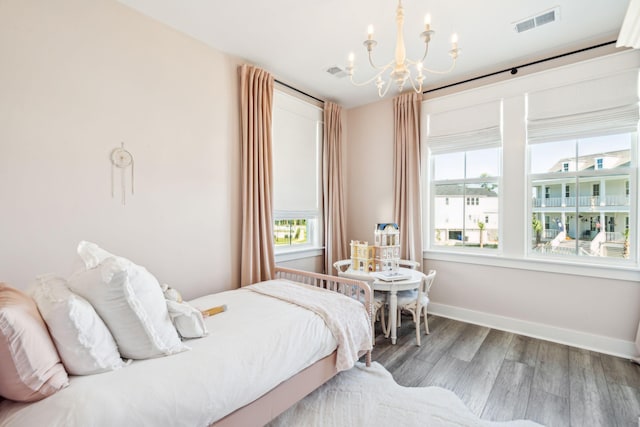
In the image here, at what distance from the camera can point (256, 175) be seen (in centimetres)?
296

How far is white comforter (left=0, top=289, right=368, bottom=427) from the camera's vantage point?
1052mm

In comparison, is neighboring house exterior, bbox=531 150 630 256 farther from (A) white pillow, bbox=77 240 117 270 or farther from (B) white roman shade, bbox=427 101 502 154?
(A) white pillow, bbox=77 240 117 270

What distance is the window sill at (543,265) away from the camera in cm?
257

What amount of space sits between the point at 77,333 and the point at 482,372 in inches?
104

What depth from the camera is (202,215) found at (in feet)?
8.80

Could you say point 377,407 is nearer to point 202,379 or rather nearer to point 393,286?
point 393,286

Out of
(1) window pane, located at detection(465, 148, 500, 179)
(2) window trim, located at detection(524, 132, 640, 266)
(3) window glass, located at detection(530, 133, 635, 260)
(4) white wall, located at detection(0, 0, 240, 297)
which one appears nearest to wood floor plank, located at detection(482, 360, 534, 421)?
(2) window trim, located at detection(524, 132, 640, 266)

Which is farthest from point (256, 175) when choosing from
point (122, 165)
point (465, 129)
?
point (465, 129)

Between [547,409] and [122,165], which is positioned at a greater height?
[122,165]

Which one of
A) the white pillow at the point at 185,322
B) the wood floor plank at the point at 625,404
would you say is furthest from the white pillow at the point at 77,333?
the wood floor plank at the point at 625,404

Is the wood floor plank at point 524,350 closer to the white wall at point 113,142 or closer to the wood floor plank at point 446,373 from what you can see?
the wood floor plank at point 446,373

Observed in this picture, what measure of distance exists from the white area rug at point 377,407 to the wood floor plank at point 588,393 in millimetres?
382

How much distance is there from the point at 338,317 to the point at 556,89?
3.03m

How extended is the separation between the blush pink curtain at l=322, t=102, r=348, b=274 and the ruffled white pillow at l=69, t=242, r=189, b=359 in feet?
8.59
